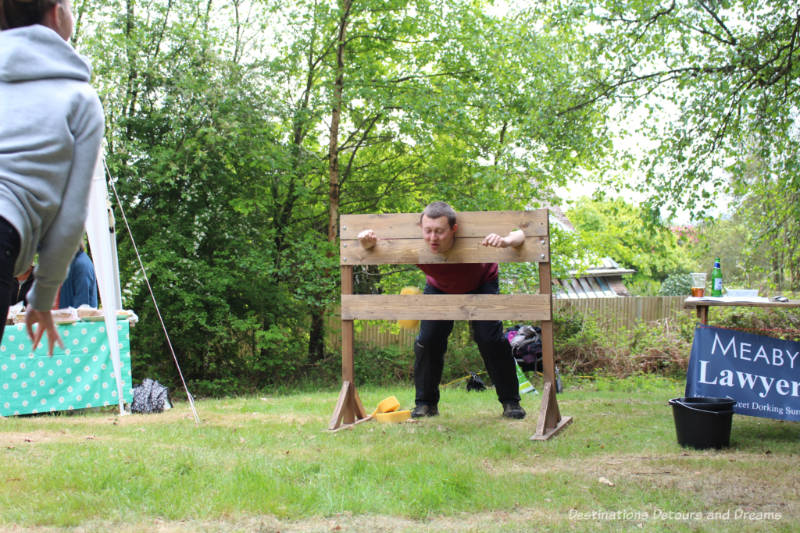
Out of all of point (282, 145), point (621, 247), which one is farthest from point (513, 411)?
point (621, 247)

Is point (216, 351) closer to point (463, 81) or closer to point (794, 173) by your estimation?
point (463, 81)

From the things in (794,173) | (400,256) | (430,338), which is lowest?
(430,338)

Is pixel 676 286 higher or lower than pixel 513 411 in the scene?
higher

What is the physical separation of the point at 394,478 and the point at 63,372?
190 inches

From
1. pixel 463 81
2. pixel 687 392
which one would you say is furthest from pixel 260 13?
pixel 687 392

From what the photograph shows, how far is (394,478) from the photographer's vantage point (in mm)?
3250

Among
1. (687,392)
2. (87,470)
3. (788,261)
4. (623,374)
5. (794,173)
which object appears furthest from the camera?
(623,374)

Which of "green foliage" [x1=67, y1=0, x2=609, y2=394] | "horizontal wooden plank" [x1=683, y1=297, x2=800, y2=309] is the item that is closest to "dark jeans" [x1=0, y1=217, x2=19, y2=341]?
"horizontal wooden plank" [x1=683, y1=297, x2=800, y2=309]

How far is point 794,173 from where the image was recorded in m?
6.45

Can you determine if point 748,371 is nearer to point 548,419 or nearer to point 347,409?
point 548,419

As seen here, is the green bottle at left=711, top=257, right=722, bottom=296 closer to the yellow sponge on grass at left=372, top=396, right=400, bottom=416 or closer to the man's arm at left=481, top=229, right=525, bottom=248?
the man's arm at left=481, top=229, right=525, bottom=248

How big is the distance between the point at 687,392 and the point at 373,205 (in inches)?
335

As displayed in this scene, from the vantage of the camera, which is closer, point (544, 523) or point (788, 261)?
point (544, 523)

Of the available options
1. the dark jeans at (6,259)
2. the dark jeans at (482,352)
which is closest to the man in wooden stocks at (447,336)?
the dark jeans at (482,352)
